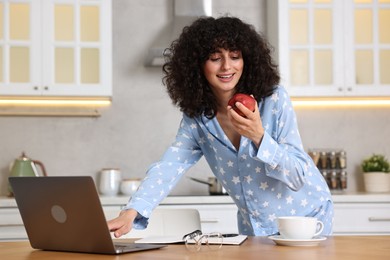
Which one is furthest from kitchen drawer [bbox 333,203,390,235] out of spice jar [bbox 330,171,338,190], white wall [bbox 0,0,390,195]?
white wall [bbox 0,0,390,195]

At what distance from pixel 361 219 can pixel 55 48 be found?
204 centimetres

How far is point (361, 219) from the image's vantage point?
4.04m

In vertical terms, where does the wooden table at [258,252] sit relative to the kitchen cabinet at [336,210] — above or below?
above

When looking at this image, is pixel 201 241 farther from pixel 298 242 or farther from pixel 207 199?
pixel 207 199

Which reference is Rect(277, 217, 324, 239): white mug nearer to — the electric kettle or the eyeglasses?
the eyeglasses

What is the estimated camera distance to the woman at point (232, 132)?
88.3 inches

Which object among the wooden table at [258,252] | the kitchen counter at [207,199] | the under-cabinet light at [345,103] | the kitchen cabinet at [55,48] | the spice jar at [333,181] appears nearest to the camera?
the wooden table at [258,252]

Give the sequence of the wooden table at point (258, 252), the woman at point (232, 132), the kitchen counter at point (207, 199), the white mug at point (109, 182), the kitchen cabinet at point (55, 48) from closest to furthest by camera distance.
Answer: the wooden table at point (258, 252) < the woman at point (232, 132) < the kitchen counter at point (207, 199) < the kitchen cabinet at point (55, 48) < the white mug at point (109, 182)

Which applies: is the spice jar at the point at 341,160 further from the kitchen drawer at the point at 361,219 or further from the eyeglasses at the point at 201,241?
the eyeglasses at the point at 201,241

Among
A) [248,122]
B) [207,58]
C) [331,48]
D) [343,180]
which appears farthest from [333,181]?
[248,122]

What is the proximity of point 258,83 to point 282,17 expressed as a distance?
213cm

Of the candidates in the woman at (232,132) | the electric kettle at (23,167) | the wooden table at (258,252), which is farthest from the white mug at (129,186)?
the wooden table at (258,252)

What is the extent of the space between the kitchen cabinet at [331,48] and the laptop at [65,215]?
2674 mm

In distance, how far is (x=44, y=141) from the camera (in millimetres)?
4527
